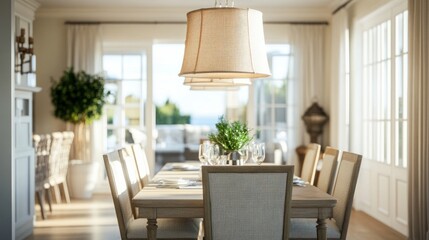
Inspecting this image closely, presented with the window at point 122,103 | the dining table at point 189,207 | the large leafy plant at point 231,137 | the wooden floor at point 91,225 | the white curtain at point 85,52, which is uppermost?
the white curtain at point 85,52

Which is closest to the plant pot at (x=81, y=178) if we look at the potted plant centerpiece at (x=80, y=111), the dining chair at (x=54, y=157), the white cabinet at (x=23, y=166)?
the potted plant centerpiece at (x=80, y=111)

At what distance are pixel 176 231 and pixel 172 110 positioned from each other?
39.6 feet

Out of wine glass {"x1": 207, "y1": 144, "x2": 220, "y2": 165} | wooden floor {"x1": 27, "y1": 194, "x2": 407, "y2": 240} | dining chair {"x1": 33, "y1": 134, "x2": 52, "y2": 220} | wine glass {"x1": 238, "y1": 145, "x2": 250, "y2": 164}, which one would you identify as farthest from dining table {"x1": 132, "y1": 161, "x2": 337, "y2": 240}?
dining chair {"x1": 33, "y1": 134, "x2": 52, "y2": 220}

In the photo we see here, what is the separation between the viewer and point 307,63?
8.70m

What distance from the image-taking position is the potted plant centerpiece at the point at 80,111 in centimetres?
823

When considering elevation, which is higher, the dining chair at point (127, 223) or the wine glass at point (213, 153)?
the wine glass at point (213, 153)

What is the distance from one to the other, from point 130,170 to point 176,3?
4.42m

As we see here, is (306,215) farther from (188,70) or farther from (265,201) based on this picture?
(188,70)

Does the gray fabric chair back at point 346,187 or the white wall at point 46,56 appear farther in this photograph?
the white wall at point 46,56

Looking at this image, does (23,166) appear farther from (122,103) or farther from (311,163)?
(122,103)

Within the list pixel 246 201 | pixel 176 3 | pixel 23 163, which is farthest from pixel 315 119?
pixel 246 201

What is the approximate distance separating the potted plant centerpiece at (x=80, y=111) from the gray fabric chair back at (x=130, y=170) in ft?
12.3

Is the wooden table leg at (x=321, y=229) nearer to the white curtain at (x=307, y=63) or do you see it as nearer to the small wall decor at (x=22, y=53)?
the small wall decor at (x=22, y=53)

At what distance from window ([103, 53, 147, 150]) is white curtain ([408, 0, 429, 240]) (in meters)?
4.73
